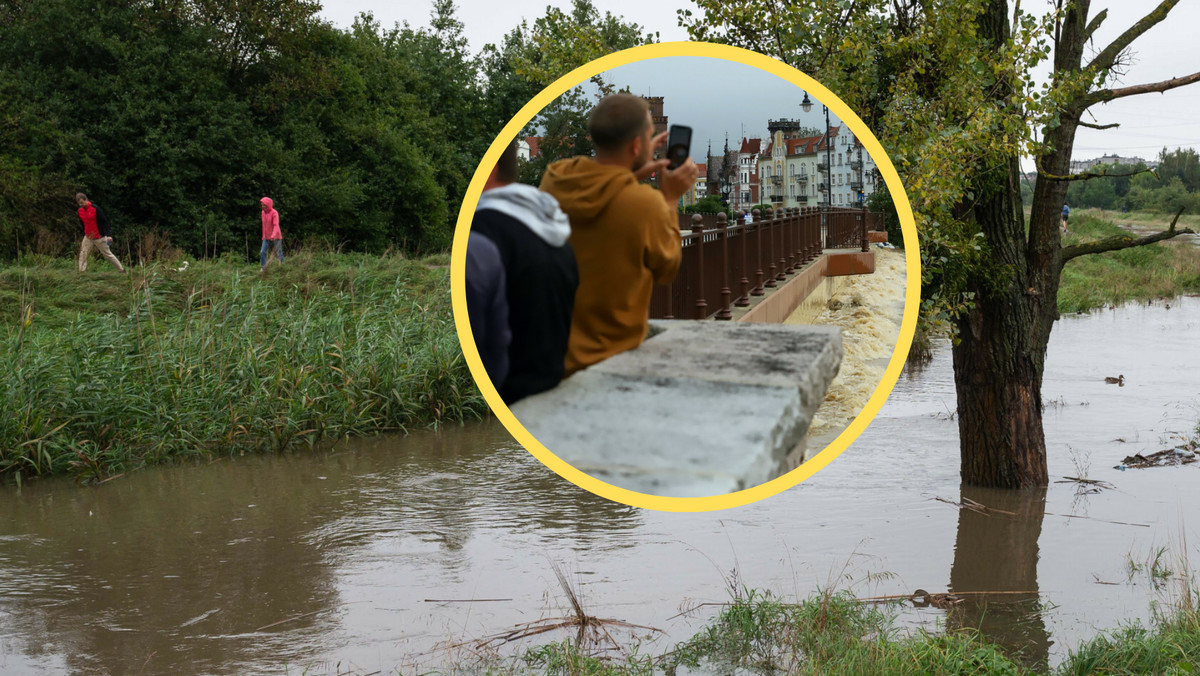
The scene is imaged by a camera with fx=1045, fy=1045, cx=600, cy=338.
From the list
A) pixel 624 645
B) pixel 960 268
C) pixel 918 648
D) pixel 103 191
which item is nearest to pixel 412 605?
pixel 624 645

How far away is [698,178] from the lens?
130 cm

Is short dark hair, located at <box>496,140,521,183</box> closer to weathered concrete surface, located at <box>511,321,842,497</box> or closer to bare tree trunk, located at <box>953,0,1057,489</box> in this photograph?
weathered concrete surface, located at <box>511,321,842,497</box>

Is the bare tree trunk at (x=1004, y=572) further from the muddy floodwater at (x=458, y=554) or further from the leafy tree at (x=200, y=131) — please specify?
the leafy tree at (x=200, y=131)

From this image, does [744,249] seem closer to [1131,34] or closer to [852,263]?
[852,263]

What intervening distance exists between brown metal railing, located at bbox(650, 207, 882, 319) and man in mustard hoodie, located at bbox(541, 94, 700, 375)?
0.06m

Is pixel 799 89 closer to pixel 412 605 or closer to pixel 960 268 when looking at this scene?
pixel 960 268

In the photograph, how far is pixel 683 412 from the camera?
4.04 feet

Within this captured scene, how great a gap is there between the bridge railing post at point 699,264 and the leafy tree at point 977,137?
65.8 inches

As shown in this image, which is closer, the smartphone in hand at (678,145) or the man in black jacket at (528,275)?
the man in black jacket at (528,275)

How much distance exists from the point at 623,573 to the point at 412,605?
7.64ft

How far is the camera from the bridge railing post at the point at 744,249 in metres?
1.43

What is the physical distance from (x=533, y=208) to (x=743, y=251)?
1.19 ft

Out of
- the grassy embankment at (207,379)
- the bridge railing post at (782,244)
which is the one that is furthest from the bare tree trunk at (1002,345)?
the bridge railing post at (782,244)

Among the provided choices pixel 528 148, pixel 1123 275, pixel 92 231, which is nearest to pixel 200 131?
pixel 92 231
